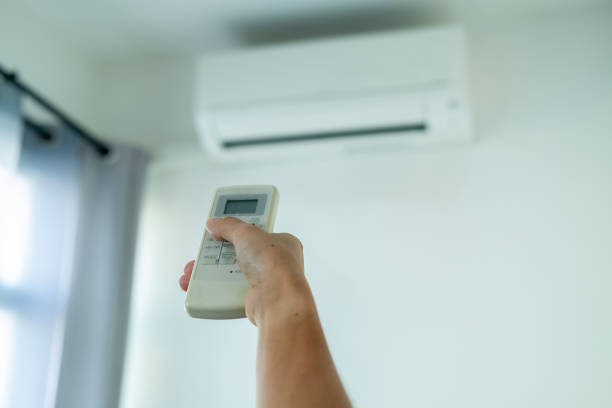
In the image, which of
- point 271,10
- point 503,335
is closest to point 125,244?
point 271,10

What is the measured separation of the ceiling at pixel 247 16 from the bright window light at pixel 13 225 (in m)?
0.56

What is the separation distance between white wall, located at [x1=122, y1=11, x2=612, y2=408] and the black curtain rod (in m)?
0.18

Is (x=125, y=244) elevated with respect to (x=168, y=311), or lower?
elevated

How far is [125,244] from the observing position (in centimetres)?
191

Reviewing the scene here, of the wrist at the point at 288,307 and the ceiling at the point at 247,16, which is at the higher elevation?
the ceiling at the point at 247,16

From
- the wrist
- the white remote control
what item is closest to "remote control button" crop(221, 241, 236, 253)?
the white remote control

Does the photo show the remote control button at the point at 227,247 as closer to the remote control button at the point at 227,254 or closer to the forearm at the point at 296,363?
the remote control button at the point at 227,254

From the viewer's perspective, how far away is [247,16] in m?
1.99

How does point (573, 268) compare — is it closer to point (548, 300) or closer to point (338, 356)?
point (548, 300)

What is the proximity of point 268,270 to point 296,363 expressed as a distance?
17 cm

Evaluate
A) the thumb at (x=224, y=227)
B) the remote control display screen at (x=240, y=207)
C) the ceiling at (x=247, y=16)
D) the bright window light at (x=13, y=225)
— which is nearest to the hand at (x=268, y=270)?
the thumb at (x=224, y=227)

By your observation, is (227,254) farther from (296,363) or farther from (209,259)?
(296,363)

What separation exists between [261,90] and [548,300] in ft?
2.96

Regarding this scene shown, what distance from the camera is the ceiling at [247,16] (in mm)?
1952
